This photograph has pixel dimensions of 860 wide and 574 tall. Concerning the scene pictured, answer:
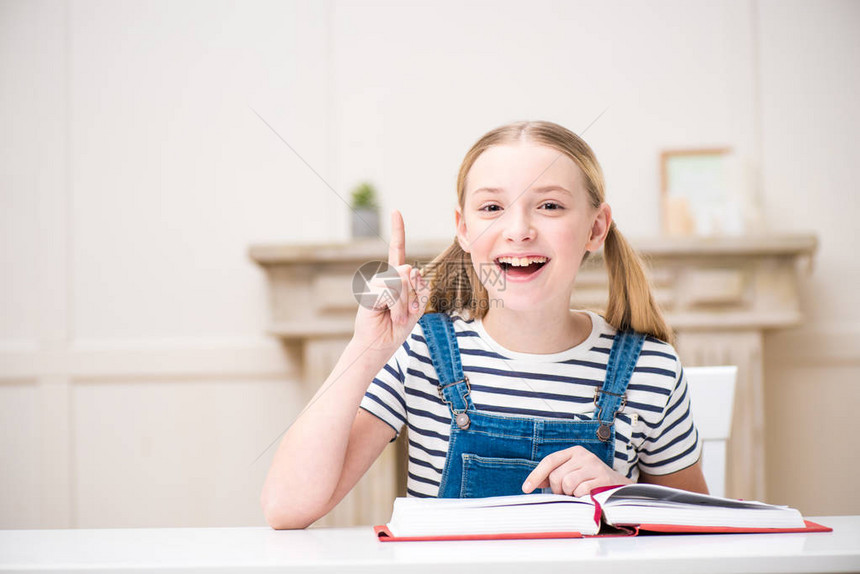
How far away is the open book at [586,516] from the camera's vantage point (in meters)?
0.58

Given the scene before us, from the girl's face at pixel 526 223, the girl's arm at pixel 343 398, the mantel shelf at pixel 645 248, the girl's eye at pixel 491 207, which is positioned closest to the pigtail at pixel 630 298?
the girl's face at pixel 526 223

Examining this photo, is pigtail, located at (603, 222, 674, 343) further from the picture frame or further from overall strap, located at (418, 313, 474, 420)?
the picture frame

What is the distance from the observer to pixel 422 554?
1.70 ft

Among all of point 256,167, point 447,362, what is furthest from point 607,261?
point 256,167

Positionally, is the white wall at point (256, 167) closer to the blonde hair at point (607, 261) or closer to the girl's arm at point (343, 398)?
the blonde hair at point (607, 261)

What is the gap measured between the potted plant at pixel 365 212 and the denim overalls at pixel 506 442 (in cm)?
124

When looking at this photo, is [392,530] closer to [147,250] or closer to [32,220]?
[147,250]

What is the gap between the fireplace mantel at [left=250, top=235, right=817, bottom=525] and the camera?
1.92m

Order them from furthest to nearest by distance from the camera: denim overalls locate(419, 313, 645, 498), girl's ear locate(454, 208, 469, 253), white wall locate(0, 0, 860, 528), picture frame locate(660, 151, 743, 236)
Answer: white wall locate(0, 0, 860, 528) < picture frame locate(660, 151, 743, 236) < girl's ear locate(454, 208, 469, 253) < denim overalls locate(419, 313, 645, 498)

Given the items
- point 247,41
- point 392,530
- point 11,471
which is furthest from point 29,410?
point 392,530

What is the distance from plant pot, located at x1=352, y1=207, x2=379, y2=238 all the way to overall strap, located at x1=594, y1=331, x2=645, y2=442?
123 centimetres

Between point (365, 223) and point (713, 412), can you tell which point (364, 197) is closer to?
point (365, 223)

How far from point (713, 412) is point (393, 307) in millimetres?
511

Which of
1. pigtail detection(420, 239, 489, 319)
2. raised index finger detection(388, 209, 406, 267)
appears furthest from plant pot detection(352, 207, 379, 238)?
raised index finger detection(388, 209, 406, 267)
